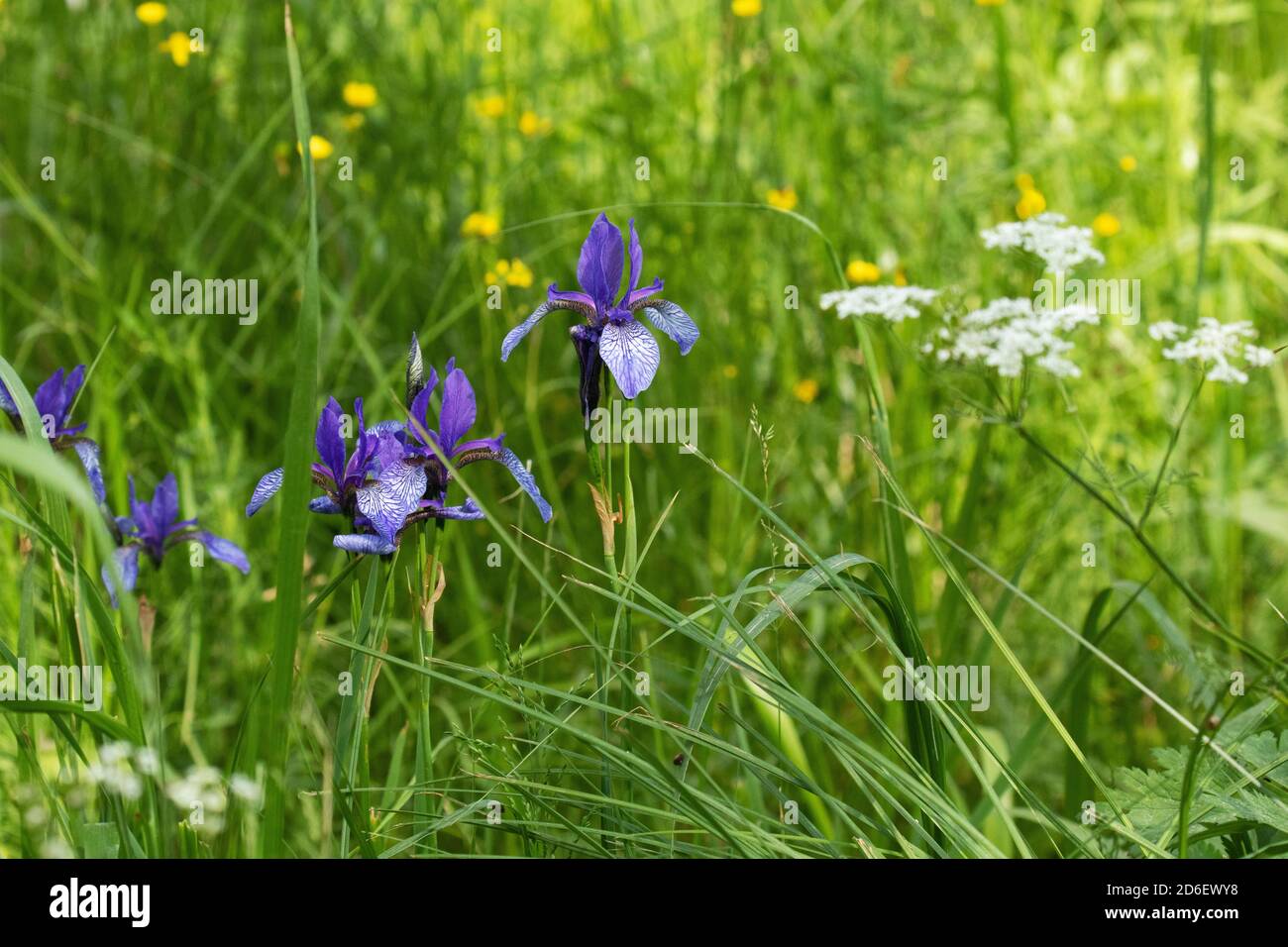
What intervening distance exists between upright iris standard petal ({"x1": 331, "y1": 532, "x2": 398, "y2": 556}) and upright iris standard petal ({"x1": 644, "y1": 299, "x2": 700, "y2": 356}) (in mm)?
402

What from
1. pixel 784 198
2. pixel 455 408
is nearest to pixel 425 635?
pixel 455 408

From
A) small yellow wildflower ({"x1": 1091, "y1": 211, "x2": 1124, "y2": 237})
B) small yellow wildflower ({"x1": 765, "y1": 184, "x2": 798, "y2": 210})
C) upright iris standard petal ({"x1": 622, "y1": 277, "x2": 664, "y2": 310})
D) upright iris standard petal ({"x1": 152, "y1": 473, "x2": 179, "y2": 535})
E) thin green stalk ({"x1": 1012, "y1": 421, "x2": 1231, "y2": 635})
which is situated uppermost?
small yellow wildflower ({"x1": 765, "y1": 184, "x2": 798, "y2": 210})

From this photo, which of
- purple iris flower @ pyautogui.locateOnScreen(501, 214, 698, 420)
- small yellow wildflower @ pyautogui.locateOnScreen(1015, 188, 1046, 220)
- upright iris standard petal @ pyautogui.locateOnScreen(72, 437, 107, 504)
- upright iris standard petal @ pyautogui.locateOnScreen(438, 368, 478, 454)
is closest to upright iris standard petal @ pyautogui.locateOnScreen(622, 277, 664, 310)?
purple iris flower @ pyautogui.locateOnScreen(501, 214, 698, 420)

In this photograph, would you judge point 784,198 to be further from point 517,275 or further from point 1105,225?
point 1105,225

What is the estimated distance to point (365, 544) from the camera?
4.15 feet

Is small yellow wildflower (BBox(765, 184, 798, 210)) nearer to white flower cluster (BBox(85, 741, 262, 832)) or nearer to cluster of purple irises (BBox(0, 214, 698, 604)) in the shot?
cluster of purple irises (BBox(0, 214, 698, 604))

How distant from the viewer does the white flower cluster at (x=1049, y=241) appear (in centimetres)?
195

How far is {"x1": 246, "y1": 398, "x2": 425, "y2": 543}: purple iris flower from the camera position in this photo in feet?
4.20

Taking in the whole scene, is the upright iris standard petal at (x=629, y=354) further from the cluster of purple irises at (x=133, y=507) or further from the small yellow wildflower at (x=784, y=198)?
the small yellow wildflower at (x=784, y=198)

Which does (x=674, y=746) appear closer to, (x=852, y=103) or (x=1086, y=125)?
(x=852, y=103)

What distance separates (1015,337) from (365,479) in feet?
3.37

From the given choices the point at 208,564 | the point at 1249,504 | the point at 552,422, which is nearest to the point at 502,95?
the point at 552,422

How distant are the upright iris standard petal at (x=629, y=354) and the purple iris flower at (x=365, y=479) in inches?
9.6
